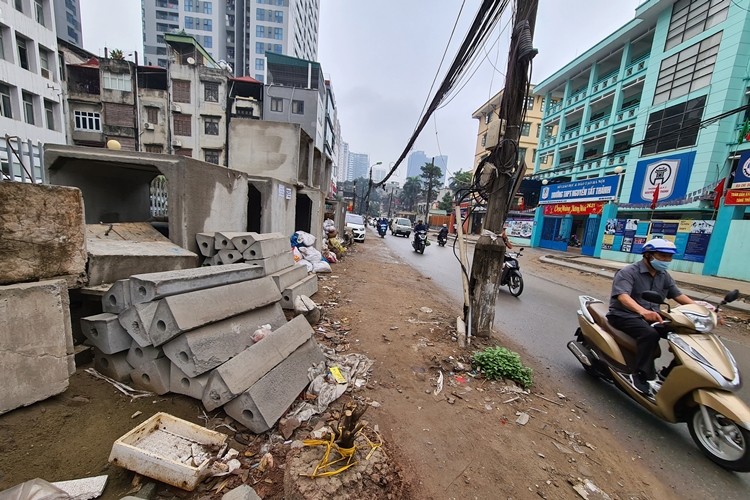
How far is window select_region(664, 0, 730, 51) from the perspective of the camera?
1358 cm

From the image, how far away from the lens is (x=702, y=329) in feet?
9.24

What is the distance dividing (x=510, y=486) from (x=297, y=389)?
187 cm

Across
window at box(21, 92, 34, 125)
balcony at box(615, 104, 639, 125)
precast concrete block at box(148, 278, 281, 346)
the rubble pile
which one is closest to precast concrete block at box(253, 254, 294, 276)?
precast concrete block at box(148, 278, 281, 346)

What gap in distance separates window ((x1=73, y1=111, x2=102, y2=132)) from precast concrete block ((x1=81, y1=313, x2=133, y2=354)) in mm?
33802

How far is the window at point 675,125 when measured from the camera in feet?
45.6

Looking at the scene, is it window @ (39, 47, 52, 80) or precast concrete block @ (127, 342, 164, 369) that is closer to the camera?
precast concrete block @ (127, 342, 164, 369)

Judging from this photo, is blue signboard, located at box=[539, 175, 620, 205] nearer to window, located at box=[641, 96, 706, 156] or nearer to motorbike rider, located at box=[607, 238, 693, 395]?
window, located at box=[641, 96, 706, 156]

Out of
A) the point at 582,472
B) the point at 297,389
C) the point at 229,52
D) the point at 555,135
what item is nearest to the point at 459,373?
the point at 582,472

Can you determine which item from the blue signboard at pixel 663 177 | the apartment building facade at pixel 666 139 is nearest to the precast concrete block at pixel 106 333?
the apartment building facade at pixel 666 139

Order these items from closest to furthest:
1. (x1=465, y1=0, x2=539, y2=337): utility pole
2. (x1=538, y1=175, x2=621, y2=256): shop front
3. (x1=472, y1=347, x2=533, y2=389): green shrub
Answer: (x1=472, y1=347, x2=533, y2=389): green shrub, (x1=465, y1=0, x2=539, y2=337): utility pole, (x1=538, y1=175, x2=621, y2=256): shop front

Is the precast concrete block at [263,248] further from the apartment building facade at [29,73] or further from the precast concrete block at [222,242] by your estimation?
the apartment building facade at [29,73]

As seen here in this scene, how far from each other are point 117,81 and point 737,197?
40033mm

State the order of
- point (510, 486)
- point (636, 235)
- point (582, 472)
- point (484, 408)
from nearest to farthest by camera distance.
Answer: point (510, 486) < point (582, 472) < point (484, 408) < point (636, 235)

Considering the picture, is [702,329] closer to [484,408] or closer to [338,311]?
[484,408]
